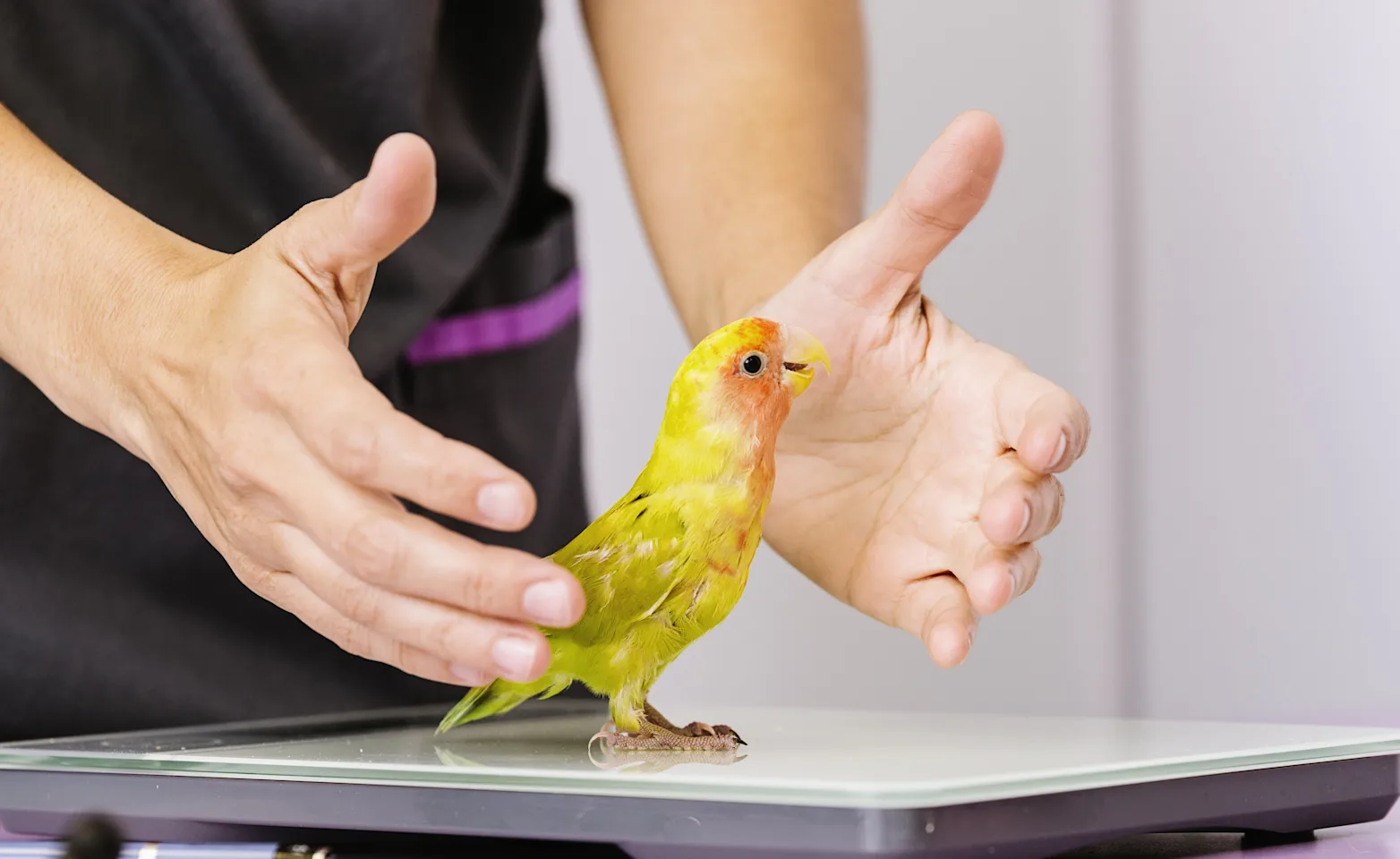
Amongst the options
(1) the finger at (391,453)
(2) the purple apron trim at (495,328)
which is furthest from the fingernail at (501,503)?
(2) the purple apron trim at (495,328)

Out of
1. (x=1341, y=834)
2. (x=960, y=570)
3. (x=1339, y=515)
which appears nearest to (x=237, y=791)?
(x=960, y=570)

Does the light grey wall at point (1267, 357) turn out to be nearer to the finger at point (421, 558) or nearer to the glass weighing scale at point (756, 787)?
the glass weighing scale at point (756, 787)

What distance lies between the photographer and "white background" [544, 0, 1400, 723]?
1.49 meters

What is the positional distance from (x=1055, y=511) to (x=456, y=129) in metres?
0.57

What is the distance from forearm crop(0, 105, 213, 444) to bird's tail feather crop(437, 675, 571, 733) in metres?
0.21

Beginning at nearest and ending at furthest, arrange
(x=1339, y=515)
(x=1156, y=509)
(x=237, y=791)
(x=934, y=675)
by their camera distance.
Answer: (x=237, y=791) → (x=1339, y=515) → (x=1156, y=509) → (x=934, y=675)

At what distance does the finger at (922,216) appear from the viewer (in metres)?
0.67

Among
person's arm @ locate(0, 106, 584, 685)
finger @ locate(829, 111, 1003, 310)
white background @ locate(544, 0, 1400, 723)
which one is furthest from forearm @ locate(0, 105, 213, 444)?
white background @ locate(544, 0, 1400, 723)

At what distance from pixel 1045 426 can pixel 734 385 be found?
5.8 inches

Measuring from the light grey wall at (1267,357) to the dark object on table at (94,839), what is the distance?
119 centimetres

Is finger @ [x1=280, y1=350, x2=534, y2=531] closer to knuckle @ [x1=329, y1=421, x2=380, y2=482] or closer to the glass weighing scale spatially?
knuckle @ [x1=329, y1=421, x2=380, y2=482]

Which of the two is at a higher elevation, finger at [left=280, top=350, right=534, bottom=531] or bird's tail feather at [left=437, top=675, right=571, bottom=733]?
finger at [left=280, top=350, right=534, bottom=531]

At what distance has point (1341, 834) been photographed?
2.05ft

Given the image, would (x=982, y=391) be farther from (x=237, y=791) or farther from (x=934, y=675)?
(x=934, y=675)
